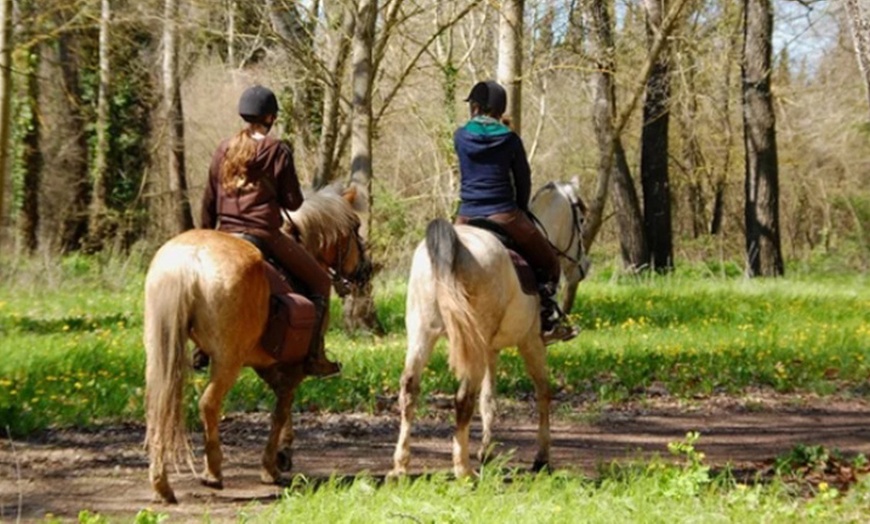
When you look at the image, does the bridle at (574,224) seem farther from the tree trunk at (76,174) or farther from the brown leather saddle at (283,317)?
the tree trunk at (76,174)

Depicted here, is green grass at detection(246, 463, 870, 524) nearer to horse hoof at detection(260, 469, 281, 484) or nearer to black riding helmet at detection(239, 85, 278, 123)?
horse hoof at detection(260, 469, 281, 484)

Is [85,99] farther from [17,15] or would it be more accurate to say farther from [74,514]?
[74,514]

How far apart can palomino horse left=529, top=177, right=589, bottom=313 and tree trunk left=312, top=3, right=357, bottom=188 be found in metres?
5.97

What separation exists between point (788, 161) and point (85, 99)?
21.4 metres

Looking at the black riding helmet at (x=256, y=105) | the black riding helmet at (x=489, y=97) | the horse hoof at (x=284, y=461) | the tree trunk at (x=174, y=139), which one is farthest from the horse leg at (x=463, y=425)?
the tree trunk at (x=174, y=139)

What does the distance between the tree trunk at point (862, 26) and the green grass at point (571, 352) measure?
5495 mm

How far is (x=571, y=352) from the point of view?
1456 cm

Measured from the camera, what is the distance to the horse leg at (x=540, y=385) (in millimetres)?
9180

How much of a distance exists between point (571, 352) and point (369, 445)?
4877 millimetres

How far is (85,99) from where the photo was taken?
102ft

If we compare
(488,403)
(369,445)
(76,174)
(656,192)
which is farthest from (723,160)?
(488,403)

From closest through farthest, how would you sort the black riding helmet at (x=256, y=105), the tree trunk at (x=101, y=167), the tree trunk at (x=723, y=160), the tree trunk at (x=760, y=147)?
1. the black riding helmet at (x=256, y=105)
2. the tree trunk at (x=760, y=147)
3. the tree trunk at (x=101, y=167)
4. the tree trunk at (x=723, y=160)

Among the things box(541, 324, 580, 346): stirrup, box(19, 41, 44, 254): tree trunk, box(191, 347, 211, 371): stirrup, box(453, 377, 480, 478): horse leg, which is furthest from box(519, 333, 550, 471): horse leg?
box(19, 41, 44, 254): tree trunk

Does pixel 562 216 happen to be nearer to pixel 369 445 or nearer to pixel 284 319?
pixel 369 445
